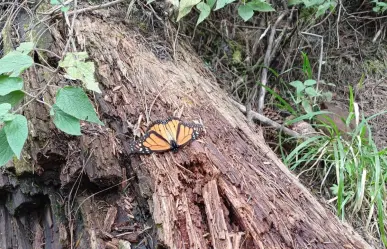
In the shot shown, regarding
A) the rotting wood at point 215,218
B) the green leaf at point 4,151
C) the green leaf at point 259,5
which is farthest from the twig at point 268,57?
the green leaf at point 4,151

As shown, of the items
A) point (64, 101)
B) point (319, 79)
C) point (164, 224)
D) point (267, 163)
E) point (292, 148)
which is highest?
point (64, 101)

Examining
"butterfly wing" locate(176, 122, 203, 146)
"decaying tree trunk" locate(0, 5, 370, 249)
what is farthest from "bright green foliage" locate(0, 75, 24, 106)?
"butterfly wing" locate(176, 122, 203, 146)

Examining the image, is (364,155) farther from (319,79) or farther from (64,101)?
(64,101)

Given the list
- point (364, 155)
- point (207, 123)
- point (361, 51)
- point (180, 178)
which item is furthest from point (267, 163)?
point (361, 51)

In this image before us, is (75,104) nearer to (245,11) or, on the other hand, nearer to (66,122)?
(66,122)

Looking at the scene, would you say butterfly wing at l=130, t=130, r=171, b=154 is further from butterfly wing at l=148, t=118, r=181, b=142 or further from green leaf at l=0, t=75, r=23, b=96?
green leaf at l=0, t=75, r=23, b=96

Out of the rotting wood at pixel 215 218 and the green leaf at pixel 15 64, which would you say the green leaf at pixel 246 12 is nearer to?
the rotting wood at pixel 215 218

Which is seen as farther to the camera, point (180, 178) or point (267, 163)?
point (267, 163)

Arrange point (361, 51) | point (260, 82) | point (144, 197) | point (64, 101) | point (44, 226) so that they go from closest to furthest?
point (64, 101)
point (144, 197)
point (44, 226)
point (260, 82)
point (361, 51)
